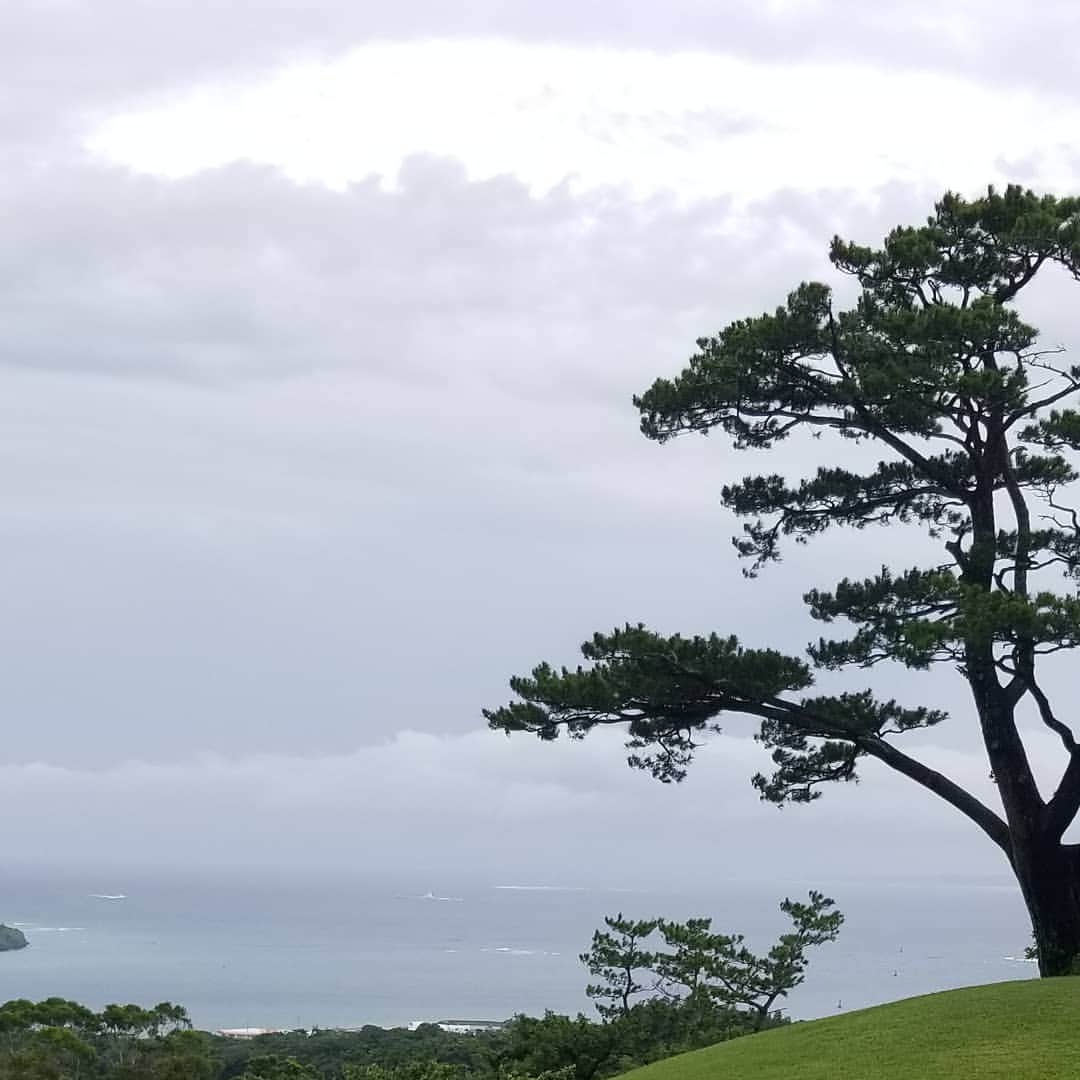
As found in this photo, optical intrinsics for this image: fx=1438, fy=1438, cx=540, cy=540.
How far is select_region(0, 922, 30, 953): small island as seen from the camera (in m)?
116

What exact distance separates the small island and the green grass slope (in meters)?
114

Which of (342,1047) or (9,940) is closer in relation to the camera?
(342,1047)

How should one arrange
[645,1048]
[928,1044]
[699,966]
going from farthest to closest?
[699,966]
[645,1048]
[928,1044]

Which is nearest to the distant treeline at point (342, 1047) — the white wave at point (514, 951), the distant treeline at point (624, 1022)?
the distant treeline at point (624, 1022)

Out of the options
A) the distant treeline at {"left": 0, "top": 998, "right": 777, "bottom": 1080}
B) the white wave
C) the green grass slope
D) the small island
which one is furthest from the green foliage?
the small island

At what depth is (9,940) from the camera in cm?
11856

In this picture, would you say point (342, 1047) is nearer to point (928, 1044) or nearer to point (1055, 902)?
point (1055, 902)

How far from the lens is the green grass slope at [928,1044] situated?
10.5 meters

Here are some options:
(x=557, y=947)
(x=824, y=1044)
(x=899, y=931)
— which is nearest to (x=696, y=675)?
(x=824, y=1044)

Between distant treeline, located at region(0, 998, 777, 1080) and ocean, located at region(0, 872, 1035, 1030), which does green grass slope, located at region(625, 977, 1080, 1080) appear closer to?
distant treeline, located at region(0, 998, 777, 1080)

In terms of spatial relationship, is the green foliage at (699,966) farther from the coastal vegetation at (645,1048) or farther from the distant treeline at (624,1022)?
the coastal vegetation at (645,1048)

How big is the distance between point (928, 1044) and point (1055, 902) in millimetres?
4039

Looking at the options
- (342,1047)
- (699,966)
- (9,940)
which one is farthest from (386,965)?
(699,966)

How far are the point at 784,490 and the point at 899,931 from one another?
15471 cm
